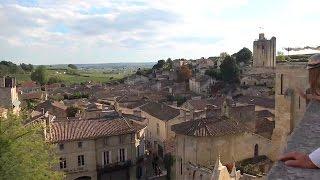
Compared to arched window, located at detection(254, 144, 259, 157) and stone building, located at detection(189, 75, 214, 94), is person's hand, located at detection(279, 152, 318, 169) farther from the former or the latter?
stone building, located at detection(189, 75, 214, 94)

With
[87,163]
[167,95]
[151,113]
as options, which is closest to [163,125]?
[151,113]

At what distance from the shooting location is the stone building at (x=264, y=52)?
93250 millimetres

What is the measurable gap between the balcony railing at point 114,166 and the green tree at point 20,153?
13277mm

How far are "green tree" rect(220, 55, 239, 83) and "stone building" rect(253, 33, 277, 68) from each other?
1131 cm

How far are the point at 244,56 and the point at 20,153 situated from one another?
89.4 metres

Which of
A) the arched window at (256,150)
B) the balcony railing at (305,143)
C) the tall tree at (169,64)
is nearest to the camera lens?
the balcony railing at (305,143)

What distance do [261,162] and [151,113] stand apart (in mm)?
24504

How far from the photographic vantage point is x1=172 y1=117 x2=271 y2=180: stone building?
2787 cm

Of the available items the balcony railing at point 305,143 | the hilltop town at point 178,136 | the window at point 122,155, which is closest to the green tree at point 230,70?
the hilltop town at point 178,136

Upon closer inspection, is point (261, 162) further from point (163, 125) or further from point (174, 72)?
point (174, 72)

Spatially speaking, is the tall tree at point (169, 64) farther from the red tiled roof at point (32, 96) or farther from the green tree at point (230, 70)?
the red tiled roof at point (32, 96)

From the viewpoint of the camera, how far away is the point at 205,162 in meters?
28.0

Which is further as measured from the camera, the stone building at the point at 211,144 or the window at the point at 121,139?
the window at the point at 121,139

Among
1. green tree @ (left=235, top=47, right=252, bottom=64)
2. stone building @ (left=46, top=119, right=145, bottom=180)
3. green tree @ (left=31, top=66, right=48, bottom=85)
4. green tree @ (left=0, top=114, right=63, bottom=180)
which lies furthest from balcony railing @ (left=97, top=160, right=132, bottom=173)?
green tree @ (left=31, top=66, right=48, bottom=85)
